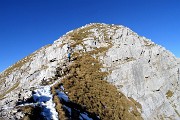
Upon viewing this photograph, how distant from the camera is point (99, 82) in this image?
69.2m

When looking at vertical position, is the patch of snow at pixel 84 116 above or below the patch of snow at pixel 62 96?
below

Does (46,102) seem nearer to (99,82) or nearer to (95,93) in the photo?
(95,93)

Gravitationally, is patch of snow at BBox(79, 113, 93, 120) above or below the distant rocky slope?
below

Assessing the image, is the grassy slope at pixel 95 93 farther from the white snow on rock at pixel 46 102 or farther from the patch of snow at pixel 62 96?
the white snow on rock at pixel 46 102

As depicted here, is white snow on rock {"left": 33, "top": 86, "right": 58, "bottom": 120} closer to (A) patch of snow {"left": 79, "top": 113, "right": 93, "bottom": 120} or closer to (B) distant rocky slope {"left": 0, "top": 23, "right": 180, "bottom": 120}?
(B) distant rocky slope {"left": 0, "top": 23, "right": 180, "bottom": 120}

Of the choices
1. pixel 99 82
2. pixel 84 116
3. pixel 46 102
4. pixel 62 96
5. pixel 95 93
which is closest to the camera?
pixel 46 102

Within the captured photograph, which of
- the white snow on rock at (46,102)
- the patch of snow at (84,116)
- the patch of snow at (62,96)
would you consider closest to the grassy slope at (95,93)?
the patch of snow at (62,96)

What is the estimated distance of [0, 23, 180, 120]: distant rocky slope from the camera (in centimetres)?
5266

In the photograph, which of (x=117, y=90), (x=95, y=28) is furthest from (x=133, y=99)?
(x=95, y=28)

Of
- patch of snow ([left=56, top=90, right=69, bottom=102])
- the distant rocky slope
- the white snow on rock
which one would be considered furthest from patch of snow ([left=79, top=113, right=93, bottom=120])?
the white snow on rock

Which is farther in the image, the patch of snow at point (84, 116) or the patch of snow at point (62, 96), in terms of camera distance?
the patch of snow at point (62, 96)

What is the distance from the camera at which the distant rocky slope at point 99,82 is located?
2073 inches

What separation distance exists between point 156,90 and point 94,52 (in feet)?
68.9

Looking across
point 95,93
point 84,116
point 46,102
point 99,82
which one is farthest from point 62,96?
point 99,82
